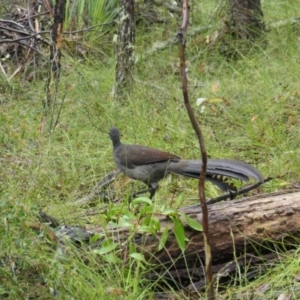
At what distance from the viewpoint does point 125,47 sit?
6.42 metres

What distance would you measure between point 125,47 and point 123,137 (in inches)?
43.2

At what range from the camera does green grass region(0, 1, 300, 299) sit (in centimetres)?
329

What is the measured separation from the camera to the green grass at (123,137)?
329cm

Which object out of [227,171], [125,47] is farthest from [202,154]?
[125,47]

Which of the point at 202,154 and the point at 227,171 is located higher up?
the point at 202,154

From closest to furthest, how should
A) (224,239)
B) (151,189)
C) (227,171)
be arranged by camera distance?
1. (224,239)
2. (227,171)
3. (151,189)

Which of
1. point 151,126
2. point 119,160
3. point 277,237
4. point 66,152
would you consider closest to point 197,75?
point 151,126

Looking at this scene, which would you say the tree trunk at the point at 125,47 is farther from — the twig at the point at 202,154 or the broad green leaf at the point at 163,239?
the twig at the point at 202,154

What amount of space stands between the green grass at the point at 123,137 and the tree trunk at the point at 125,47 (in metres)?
0.14

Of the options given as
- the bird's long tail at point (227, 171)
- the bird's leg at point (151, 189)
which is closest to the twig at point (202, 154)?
the bird's long tail at point (227, 171)

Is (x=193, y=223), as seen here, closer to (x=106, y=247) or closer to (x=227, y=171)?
(x=106, y=247)

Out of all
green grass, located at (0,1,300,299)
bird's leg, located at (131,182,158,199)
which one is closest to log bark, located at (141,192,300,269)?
green grass, located at (0,1,300,299)

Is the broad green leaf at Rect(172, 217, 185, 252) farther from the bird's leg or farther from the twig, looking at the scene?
the bird's leg

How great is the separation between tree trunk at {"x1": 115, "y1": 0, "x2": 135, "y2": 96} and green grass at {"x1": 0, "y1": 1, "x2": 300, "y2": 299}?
5.4 inches
